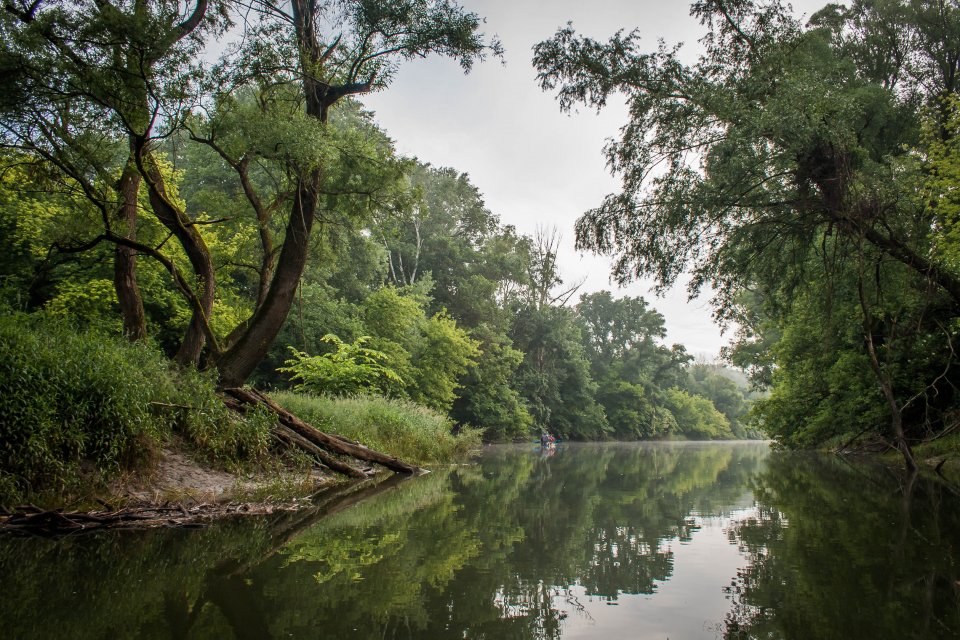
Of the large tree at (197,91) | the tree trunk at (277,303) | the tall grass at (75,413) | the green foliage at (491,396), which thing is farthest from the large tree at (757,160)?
the green foliage at (491,396)

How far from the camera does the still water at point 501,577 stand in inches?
114

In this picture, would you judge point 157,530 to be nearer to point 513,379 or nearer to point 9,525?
point 9,525

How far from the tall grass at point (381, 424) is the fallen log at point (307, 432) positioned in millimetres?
1348

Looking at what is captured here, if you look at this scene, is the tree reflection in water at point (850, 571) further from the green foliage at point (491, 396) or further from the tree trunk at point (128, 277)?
the green foliage at point (491, 396)

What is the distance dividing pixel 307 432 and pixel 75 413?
4198 millimetres

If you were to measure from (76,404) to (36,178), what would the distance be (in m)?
6.00

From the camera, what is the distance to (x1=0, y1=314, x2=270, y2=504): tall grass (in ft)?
17.0

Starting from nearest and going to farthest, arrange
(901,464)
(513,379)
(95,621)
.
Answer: (95,621) → (901,464) → (513,379)

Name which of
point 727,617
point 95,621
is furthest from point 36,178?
point 727,617

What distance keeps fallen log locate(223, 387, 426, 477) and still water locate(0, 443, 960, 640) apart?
2941mm

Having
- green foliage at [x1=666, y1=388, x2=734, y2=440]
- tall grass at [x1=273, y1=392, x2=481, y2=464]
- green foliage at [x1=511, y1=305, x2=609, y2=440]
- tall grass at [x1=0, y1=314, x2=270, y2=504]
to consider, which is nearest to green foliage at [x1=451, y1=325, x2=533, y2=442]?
green foliage at [x1=511, y1=305, x2=609, y2=440]

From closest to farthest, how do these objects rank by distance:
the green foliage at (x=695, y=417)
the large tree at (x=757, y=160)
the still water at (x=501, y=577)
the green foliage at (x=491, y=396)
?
the still water at (x=501, y=577), the large tree at (x=757, y=160), the green foliage at (x=491, y=396), the green foliage at (x=695, y=417)

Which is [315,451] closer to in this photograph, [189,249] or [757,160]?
[189,249]

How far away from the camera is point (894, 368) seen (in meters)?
14.8
